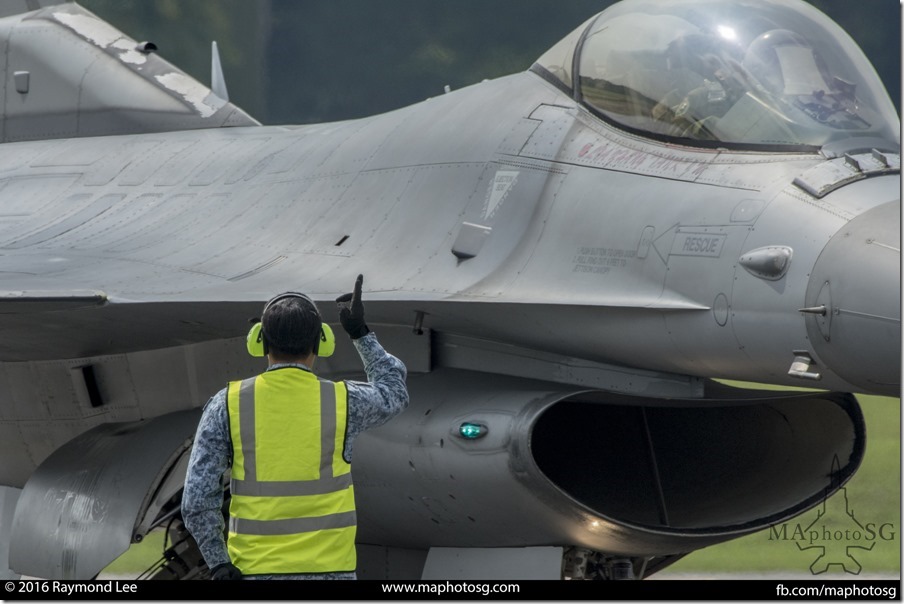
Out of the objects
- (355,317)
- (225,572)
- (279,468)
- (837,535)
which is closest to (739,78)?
(355,317)

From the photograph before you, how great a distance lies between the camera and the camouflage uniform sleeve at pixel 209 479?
3510 mm

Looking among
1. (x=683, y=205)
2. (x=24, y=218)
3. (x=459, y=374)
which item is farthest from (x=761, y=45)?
(x=24, y=218)

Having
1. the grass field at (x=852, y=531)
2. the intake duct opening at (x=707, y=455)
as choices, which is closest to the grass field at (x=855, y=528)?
the grass field at (x=852, y=531)

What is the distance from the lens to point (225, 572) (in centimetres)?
350

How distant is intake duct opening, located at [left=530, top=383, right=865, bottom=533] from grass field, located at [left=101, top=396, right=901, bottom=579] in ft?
11.5

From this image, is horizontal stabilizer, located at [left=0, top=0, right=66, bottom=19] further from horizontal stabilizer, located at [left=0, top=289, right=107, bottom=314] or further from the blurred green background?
horizontal stabilizer, located at [left=0, top=289, right=107, bottom=314]

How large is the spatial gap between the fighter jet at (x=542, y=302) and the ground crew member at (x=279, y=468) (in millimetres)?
1503

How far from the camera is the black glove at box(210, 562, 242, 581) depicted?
3502mm

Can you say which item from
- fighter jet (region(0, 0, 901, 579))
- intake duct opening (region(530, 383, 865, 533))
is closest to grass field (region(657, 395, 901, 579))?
fighter jet (region(0, 0, 901, 579))

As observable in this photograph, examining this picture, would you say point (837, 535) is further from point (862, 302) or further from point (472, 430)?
point (862, 302)

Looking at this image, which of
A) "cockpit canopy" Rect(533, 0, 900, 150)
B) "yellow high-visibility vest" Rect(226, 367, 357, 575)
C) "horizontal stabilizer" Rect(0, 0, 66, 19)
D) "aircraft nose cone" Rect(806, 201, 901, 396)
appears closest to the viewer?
"yellow high-visibility vest" Rect(226, 367, 357, 575)

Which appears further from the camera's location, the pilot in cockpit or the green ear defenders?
the pilot in cockpit

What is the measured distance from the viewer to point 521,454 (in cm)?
491

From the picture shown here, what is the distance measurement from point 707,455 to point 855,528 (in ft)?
13.3
